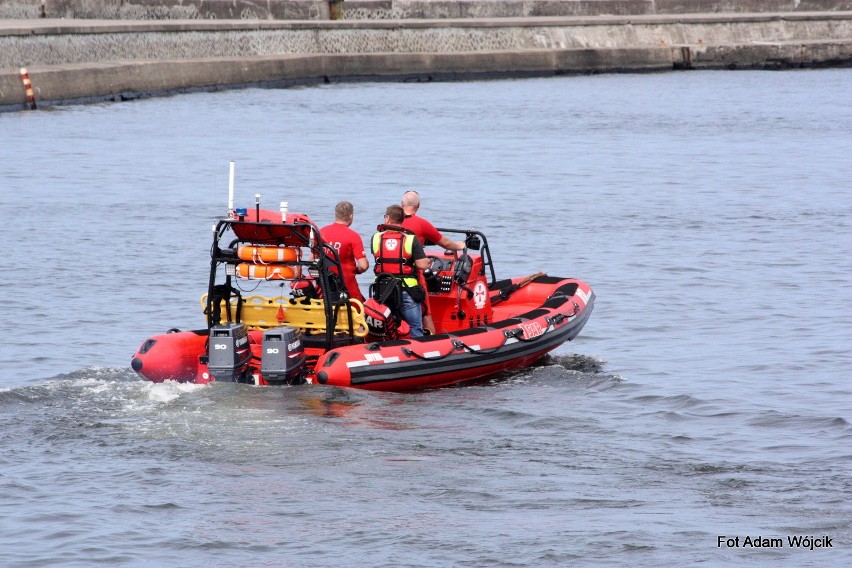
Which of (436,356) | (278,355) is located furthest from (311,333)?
(436,356)

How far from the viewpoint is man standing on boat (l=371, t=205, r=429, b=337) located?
12.5 meters

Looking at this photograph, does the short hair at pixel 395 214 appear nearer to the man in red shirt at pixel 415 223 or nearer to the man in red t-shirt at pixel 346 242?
the man in red shirt at pixel 415 223

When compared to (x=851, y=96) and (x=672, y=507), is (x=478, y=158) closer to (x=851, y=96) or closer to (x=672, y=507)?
(x=851, y=96)

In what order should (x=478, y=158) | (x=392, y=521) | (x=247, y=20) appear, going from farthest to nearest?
1. (x=247, y=20)
2. (x=478, y=158)
3. (x=392, y=521)

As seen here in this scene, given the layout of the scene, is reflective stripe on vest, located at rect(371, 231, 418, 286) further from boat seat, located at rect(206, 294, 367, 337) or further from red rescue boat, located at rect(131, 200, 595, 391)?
boat seat, located at rect(206, 294, 367, 337)

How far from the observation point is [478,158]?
107 feet

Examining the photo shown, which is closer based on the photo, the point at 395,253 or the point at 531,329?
the point at 395,253

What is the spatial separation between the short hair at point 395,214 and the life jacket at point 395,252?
0.09 metres

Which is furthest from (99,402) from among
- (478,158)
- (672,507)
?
(478,158)

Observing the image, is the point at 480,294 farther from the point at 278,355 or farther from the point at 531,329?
the point at 278,355

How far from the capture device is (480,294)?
1391cm

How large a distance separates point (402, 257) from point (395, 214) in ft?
1.27

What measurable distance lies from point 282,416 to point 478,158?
70.9 feet

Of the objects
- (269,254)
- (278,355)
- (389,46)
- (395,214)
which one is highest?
(389,46)
